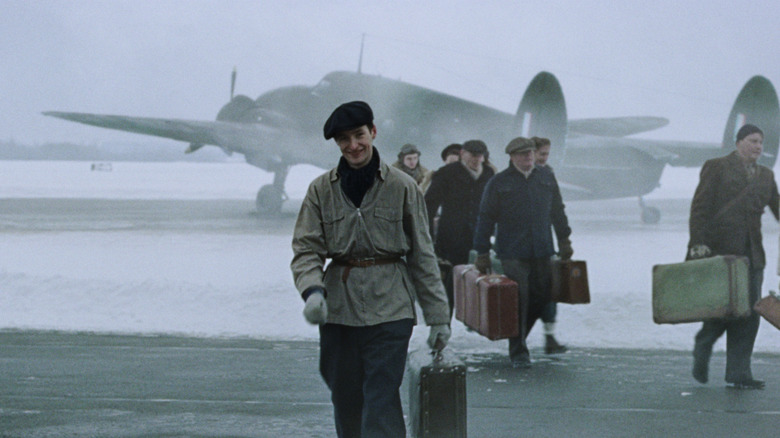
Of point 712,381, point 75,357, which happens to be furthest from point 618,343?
point 75,357

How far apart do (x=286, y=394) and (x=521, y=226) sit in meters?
2.36

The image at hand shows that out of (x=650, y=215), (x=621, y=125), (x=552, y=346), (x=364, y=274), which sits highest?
(x=621, y=125)

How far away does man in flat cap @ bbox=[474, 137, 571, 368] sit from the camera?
8.30 metres

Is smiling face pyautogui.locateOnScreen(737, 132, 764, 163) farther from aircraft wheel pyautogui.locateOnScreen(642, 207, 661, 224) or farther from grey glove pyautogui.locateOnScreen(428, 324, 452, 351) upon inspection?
aircraft wheel pyautogui.locateOnScreen(642, 207, 661, 224)

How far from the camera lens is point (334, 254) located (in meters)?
4.37

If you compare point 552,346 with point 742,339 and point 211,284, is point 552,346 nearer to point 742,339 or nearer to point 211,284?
point 742,339

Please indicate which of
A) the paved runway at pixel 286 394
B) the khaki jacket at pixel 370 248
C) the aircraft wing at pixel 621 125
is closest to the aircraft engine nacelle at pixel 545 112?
the aircraft wing at pixel 621 125

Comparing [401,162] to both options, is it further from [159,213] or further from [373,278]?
[159,213]

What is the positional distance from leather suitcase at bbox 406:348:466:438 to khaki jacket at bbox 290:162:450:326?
252 millimetres

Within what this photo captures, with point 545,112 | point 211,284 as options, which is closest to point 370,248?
point 211,284

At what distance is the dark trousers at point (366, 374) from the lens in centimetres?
426

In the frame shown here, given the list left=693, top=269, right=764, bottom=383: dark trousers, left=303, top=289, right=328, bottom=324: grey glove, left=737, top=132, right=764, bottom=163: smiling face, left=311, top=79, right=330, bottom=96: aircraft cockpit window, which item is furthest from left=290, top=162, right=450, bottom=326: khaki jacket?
left=311, top=79, right=330, bottom=96: aircraft cockpit window

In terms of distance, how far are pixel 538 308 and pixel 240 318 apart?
4137 mm

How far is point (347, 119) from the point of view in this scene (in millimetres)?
4199
